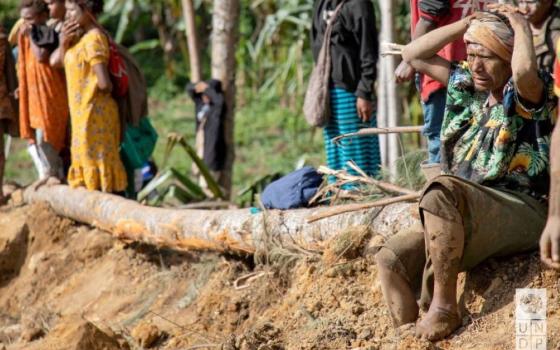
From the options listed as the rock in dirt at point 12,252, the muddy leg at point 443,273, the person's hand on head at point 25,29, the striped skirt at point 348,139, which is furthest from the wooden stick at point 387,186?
the person's hand on head at point 25,29

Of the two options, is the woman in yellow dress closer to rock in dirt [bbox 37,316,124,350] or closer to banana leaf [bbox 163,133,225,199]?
banana leaf [bbox 163,133,225,199]

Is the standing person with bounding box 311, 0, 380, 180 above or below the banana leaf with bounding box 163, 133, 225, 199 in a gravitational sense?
above

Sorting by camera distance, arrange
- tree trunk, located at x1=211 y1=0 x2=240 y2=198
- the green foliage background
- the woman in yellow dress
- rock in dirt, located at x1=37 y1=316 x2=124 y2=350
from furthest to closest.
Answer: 1. the green foliage background
2. tree trunk, located at x1=211 y1=0 x2=240 y2=198
3. the woman in yellow dress
4. rock in dirt, located at x1=37 y1=316 x2=124 y2=350

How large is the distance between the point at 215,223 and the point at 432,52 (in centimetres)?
202

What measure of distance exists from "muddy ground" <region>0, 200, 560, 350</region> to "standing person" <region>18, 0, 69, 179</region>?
53 cm

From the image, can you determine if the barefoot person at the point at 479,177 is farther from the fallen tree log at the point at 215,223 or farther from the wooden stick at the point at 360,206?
the fallen tree log at the point at 215,223

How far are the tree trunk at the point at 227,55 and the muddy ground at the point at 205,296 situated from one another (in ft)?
5.80

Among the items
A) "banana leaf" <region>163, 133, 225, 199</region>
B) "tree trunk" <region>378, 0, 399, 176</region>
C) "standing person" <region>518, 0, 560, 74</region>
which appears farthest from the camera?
"banana leaf" <region>163, 133, 225, 199</region>

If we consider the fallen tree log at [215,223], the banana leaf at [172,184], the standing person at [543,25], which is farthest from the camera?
the banana leaf at [172,184]

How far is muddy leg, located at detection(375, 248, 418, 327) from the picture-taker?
4414mm

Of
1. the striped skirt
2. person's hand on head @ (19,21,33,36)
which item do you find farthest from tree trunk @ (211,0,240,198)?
the striped skirt

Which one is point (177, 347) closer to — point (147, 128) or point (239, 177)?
point (147, 128)

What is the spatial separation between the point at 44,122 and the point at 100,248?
1.17 meters

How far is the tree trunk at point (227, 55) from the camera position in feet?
28.9
